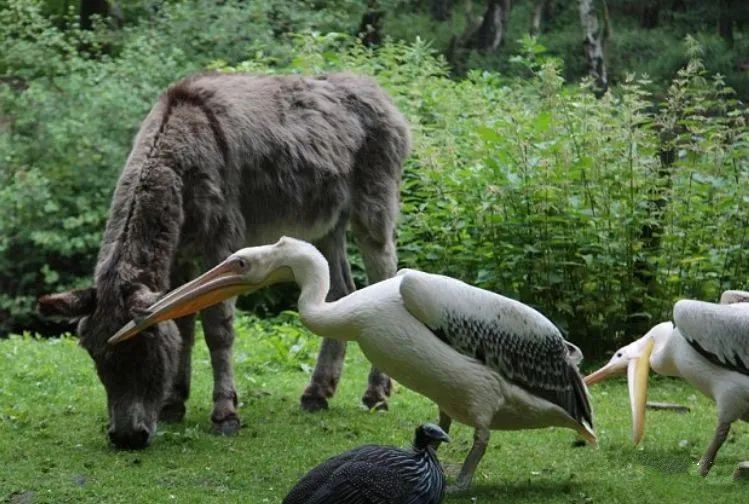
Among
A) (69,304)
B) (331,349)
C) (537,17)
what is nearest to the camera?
(69,304)

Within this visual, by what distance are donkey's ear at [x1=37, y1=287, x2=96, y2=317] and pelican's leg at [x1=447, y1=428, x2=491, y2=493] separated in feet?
8.88

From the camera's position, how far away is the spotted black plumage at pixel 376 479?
19.2 ft

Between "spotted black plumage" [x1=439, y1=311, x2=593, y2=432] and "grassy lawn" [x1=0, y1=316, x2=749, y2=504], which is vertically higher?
"spotted black plumage" [x1=439, y1=311, x2=593, y2=432]

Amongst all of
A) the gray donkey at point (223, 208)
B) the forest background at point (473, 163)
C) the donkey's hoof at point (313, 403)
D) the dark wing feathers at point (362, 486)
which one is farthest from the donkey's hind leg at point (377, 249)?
the dark wing feathers at point (362, 486)

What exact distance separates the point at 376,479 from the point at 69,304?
3.07 metres

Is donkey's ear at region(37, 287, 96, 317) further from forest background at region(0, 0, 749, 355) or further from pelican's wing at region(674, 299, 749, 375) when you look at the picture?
forest background at region(0, 0, 749, 355)

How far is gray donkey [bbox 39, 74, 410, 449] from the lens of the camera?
27.0 ft

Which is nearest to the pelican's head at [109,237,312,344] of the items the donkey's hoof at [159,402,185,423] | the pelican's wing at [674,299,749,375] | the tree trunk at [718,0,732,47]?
the donkey's hoof at [159,402,185,423]

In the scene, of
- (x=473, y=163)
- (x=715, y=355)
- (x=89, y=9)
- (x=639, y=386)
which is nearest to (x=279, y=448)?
(x=639, y=386)

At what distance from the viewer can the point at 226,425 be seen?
905cm

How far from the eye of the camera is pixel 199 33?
19.3 meters

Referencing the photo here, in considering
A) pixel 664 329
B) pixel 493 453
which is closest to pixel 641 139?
pixel 664 329

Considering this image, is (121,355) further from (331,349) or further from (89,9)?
(89,9)

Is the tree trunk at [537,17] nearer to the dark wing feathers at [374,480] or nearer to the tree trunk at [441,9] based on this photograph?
the tree trunk at [441,9]
